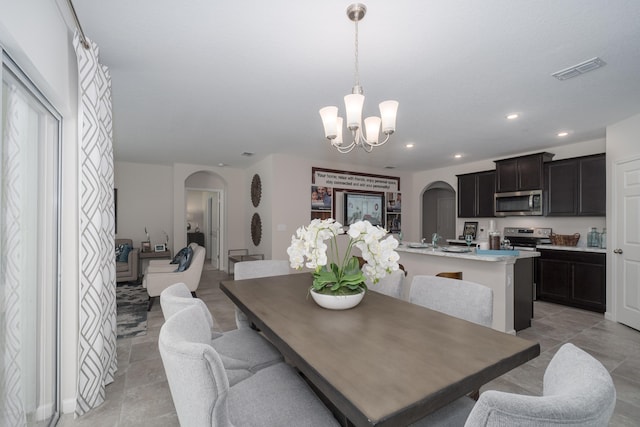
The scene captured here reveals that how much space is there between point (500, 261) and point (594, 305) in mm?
2238

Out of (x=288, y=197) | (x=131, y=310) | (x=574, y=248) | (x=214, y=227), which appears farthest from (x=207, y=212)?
(x=574, y=248)

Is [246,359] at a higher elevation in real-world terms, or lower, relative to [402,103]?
lower

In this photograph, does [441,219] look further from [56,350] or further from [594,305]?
[56,350]

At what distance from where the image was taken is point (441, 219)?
8.28m

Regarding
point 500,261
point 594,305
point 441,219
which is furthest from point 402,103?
point 441,219

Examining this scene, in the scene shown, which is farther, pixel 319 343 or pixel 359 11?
pixel 359 11

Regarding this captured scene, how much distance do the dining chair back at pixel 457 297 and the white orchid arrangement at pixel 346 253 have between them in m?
0.47

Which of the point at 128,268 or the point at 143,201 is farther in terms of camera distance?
the point at 143,201

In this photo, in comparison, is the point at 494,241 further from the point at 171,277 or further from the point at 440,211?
the point at 440,211

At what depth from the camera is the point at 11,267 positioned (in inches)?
55.9

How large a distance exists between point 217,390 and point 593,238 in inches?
218

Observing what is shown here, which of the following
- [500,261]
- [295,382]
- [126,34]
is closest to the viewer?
[295,382]

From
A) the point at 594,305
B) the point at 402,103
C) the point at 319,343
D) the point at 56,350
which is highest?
the point at 402,103

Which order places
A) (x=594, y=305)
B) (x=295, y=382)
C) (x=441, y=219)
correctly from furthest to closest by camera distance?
1. (x=441, y=219)
2. (x=594, y=305)
3. (x=295, y=382)
